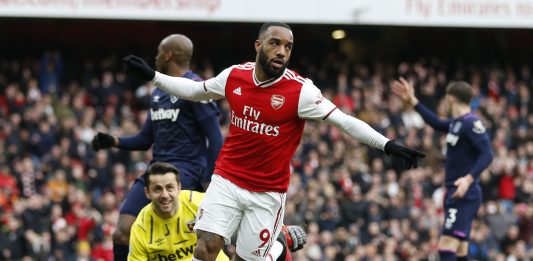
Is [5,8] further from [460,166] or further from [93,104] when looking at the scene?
[460,166]

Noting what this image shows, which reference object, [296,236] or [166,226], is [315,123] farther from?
[166,226]

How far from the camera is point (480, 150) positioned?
36.0 ft

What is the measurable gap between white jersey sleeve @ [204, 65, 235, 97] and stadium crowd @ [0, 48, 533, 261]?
8413 millimetres

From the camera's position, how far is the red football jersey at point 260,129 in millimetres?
8047

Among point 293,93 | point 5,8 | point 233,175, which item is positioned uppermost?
point 5,8

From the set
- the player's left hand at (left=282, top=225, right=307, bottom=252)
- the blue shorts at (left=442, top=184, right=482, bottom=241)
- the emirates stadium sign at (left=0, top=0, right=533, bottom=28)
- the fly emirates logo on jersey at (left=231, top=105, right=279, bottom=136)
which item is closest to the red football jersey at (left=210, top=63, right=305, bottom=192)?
the fly emirates logo on jersey at (left=231, top=105, right=279, bottom=136)

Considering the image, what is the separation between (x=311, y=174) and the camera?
20.2 m

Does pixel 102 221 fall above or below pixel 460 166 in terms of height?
below

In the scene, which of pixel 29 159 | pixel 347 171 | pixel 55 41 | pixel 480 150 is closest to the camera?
pixel 480 150

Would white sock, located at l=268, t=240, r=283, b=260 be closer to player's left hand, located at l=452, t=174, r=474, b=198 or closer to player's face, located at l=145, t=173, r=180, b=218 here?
player's face, located at l=145, t=173, r=180, b=218

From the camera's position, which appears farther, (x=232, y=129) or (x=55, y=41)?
(x=55, y=41)

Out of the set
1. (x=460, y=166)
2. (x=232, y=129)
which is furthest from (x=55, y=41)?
(x=232, y=129)

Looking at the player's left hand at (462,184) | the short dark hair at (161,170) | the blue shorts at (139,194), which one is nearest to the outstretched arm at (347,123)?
the short dark hair at (161,170)

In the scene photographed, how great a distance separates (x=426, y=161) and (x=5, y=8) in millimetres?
8811
